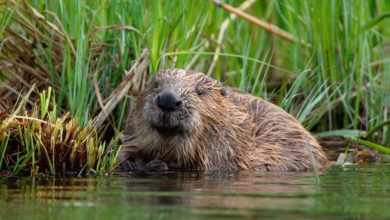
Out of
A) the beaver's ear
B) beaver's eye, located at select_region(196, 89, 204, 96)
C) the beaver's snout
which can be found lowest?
the beaver's snout

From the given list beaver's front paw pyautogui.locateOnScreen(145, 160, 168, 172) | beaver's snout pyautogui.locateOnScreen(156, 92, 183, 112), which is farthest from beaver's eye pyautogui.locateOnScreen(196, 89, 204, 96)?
beaver's front paw pyautogui.locateOnScreen(145, 160, 168, 172)

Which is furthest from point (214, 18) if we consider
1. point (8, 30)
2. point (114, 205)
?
point (114, 205)

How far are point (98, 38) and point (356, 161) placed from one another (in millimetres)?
2284

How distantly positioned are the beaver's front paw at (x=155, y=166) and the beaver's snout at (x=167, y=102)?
374 mm

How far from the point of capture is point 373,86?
18.9 feet

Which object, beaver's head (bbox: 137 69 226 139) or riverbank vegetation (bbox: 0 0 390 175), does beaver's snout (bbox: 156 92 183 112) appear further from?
riverbank vegetation (bbox: 0 0 390 175)

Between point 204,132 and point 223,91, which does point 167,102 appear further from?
point 223,91

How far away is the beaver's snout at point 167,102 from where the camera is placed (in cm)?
393

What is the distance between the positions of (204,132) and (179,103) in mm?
383

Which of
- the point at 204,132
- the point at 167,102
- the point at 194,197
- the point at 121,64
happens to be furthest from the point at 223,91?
the point at 194,197

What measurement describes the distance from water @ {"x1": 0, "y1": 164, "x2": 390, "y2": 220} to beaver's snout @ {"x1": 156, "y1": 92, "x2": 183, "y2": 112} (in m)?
0.42

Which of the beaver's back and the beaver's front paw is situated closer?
the beaver's front paw

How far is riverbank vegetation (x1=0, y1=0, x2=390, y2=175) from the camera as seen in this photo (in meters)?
3.60

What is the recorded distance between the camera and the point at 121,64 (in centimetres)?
500
